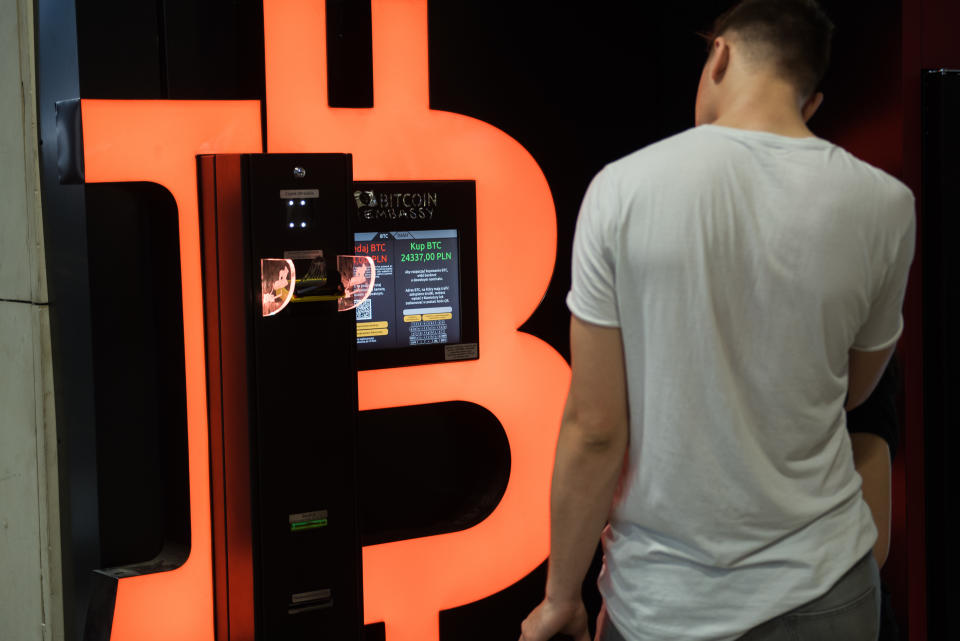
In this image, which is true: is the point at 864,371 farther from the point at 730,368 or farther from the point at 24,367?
the point at 24,367

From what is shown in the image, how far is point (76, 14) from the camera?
2.55 meters

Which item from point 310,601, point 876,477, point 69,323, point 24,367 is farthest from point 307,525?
point 876,477

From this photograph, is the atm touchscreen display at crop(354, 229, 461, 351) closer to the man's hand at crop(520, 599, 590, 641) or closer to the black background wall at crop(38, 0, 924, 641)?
the black background wall at crop(38, 0, 924, 641)

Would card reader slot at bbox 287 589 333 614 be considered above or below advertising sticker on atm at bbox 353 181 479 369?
below

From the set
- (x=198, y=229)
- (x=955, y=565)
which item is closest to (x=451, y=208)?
(x=198, y=229)

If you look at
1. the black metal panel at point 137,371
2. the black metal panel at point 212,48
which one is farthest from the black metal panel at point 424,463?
the black metal panel at point 212,48

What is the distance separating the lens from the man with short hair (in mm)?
1254

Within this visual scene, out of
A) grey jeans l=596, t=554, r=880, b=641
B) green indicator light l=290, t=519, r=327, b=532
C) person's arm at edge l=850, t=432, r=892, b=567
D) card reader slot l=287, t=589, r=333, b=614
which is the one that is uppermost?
person's arm at edge l=850, t=432, r=892, b=567

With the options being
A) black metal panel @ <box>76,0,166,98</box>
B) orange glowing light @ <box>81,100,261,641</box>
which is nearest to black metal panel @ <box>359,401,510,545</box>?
orange glowing light @ <box>81,100,261,641</box>

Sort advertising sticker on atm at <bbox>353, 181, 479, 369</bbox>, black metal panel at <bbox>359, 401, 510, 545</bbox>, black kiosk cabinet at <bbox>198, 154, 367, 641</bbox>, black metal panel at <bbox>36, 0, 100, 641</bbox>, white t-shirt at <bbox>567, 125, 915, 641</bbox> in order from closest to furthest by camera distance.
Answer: white t-shirt at <bbox>567, 125, 915, 641</bbox> → black kiosk cabinet at <bbox>198, 154, 367, 641</bbox> → black metal panel at <bbox>36, 0, 100, 641</bbox> → advertising sticker on atm at <bbox>353, 181, 479, 369</bbox> → black metal panel at <bbox>359, 401, 510, 545</bbox>

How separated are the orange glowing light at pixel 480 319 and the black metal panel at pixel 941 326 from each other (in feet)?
3.55

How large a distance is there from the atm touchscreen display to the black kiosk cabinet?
0.57 m

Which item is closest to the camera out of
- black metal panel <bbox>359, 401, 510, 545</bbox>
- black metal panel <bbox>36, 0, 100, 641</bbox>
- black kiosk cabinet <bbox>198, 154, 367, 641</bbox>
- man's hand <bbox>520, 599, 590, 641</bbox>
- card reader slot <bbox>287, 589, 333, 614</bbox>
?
man's hand <bbox>520, 599, 590, 641</bbox>

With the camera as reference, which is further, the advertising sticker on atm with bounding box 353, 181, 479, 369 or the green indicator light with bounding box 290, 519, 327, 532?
the advertising sticker on atm with bounding box 353, 181, 479, 369
